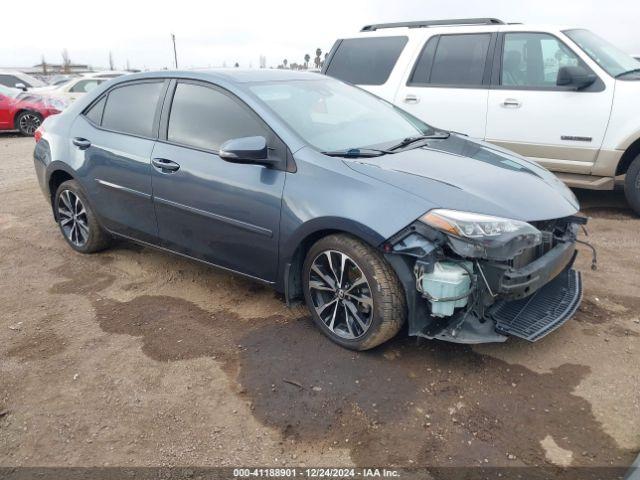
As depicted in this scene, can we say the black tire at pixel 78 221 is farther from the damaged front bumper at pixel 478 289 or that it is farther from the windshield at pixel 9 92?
the windshield at pixel 9 92

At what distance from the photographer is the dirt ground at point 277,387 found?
8.07ft

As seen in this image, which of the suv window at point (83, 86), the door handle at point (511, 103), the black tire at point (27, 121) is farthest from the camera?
the suv window at point (83, 86)

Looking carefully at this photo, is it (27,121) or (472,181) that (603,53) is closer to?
(472,181)

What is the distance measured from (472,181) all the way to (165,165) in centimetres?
206

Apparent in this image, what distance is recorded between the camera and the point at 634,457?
7.72ft

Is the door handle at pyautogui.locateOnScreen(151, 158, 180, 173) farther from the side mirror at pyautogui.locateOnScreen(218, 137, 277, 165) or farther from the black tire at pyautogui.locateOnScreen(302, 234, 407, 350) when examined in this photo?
the black tire at pyautogui.locateOnScreen(302, 234, 407, 350)

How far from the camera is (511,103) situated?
18.8ft

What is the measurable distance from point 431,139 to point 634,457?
7.60 feet

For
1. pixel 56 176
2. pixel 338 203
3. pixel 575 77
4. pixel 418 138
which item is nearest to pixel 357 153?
pixel 338 203

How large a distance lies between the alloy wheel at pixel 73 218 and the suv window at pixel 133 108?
0.79m

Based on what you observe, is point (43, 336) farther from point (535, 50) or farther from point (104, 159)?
point (535, 50)

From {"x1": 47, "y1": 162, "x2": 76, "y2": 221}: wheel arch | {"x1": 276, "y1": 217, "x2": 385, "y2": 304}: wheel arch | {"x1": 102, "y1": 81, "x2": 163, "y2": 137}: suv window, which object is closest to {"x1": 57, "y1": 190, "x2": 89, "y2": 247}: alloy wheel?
{"x1": 47, "y1": 162, "x2": 76, "y2": 221}: wheel arch

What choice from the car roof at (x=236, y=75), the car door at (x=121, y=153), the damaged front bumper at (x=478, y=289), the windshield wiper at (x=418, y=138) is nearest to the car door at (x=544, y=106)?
the windshield wiper at (x=418, y=138)

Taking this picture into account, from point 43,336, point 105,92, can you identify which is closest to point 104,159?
point 105,92
